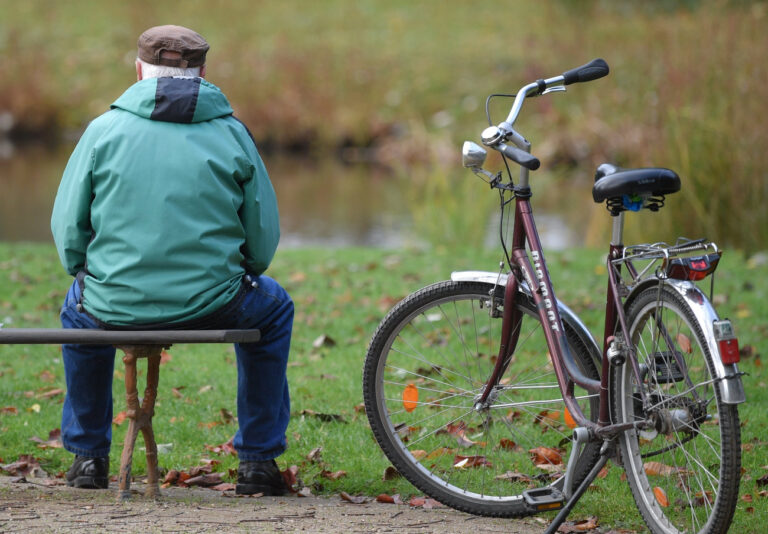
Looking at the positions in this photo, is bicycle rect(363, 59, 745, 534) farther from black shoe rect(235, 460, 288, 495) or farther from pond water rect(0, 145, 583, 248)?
pond water rect(0, 145, 583, 248)

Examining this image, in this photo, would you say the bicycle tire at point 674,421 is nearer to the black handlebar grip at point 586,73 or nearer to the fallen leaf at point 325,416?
the black handlebar grip at point 586,73

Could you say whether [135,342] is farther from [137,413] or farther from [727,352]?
[727,352]

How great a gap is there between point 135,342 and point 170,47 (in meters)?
1.01

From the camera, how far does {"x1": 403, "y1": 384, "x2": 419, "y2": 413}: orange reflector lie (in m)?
4.03

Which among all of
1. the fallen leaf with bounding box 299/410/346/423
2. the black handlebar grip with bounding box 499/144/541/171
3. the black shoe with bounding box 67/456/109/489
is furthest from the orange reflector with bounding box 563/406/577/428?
the black shoe with bounding box 67/456/109/489

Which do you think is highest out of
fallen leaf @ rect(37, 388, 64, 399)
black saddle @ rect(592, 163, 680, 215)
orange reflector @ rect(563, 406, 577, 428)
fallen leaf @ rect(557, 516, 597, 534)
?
black saddle @ rect(592, 163, 680, 215)

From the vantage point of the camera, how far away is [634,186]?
3.17m

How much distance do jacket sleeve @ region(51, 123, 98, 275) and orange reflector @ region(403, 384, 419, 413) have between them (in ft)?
4.22

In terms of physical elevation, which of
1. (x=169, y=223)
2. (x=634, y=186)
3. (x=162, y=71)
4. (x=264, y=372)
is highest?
(x=162, y=71)

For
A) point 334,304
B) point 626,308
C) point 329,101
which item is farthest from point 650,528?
point 329,101

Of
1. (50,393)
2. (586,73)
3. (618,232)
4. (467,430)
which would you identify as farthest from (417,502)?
(50,393)

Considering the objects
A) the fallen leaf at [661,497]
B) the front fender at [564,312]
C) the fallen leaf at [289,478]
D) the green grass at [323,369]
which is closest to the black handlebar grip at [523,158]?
the front fender at [564,312]

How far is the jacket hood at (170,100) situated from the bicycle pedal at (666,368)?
168 centimetres

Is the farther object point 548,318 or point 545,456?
point 545,456
